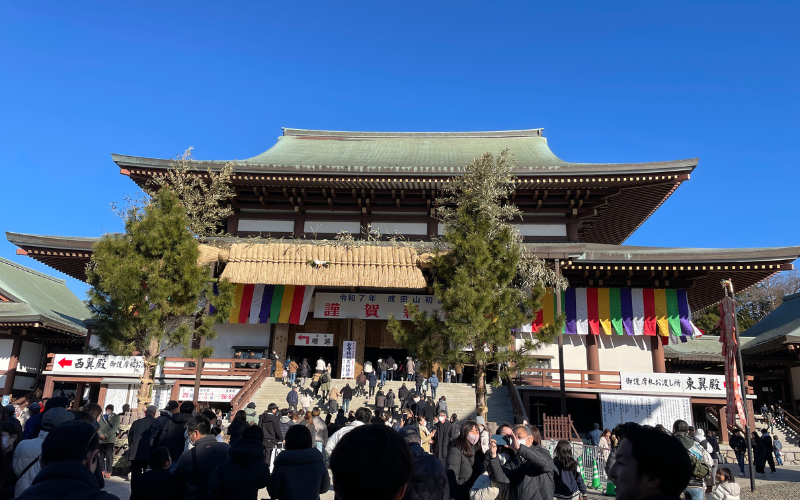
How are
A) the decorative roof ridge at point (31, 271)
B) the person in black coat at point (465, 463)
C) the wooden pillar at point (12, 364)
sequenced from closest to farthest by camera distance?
the person in black coat at point (465, 463)
the wooden pillar at point (12, 364)
the decorative roof ridge at point (31, 271)

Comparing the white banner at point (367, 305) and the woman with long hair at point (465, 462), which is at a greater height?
the white banner at point (367, 305)

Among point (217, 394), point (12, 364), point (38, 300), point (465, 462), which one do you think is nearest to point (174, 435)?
point (465, 462)

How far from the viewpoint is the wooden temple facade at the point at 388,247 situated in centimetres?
1822

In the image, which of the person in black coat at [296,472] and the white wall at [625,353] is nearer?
the person in black coat at [296,472]

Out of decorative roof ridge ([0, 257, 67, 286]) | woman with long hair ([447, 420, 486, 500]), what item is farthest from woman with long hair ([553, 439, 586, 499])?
decorative roof ridge ([0, 257, 67, 286])

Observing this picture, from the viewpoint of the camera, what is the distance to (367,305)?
21.2 metres

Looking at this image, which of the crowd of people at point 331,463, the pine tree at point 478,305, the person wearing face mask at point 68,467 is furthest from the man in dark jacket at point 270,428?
the person wearing face mask at point 68,467

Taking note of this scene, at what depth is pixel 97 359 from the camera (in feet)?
61.0

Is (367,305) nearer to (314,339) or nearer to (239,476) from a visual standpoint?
(314,339)

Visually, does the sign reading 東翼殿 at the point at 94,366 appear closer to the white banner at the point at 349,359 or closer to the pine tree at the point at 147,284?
the pine tree at the point at 147,284

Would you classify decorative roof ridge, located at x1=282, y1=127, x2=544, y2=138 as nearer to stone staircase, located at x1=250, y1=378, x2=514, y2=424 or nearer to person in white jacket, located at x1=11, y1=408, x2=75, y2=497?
stone staircase, located at x1=250, y1=378, x2=514, y2=424

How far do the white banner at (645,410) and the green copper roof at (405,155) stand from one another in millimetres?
7898

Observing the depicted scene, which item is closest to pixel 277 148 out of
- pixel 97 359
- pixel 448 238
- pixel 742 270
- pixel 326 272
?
pixel 326 272

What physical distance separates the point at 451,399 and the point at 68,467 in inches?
639
